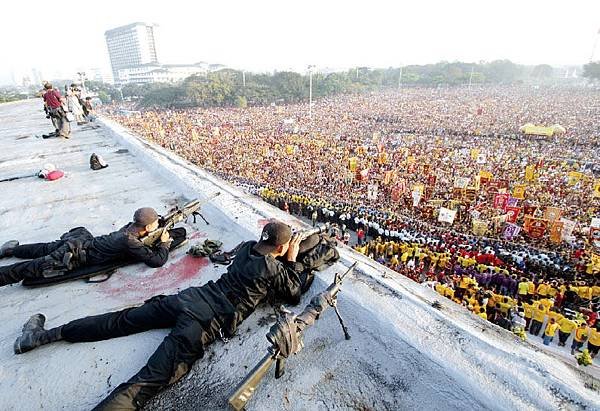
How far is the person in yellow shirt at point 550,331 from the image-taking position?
6203mm

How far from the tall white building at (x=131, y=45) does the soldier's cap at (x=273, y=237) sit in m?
133

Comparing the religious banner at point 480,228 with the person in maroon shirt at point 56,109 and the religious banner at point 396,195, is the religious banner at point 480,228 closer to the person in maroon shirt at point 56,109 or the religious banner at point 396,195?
the religious banner at point 396,195

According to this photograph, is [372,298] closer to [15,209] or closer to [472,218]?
[15,209]

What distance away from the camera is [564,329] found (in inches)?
244

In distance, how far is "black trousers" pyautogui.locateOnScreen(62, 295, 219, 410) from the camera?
194 centimetres

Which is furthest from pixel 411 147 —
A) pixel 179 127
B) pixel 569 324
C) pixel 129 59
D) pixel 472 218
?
pixel 129 59

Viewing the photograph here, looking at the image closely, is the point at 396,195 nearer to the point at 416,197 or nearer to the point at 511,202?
the point at 416,197

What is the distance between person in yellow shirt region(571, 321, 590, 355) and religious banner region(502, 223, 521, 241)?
4299 millimetres

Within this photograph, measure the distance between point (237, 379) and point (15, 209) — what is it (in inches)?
202

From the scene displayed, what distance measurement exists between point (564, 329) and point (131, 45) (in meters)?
144

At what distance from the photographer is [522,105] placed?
153 feet

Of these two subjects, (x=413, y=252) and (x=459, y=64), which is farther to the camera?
(x=459, y=64)

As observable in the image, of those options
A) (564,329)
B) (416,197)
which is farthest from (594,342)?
(416,197)

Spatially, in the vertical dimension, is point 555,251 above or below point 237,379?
below
